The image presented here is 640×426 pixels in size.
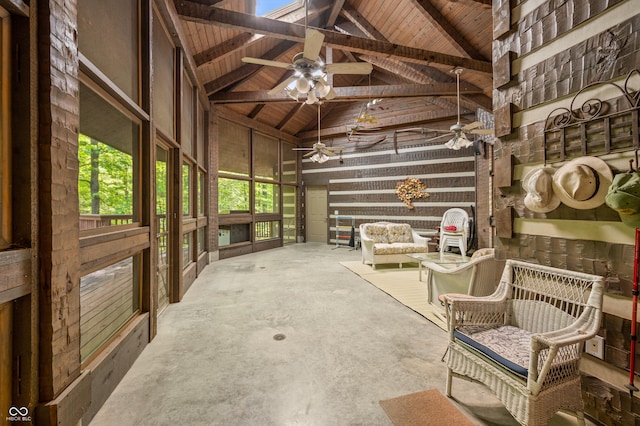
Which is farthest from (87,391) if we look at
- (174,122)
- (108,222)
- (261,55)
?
(261,55)

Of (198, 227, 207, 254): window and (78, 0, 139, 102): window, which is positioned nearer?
(78, 0, 139, 102): window

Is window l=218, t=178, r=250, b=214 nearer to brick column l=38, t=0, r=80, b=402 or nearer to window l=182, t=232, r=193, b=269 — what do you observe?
window l=182, t=232, r=193, b=269

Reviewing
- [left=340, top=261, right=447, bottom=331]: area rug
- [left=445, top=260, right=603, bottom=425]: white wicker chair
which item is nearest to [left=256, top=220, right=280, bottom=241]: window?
[left=340, top=261, right=447, bottom=331]: area rug

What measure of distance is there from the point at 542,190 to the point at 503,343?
1.03 m

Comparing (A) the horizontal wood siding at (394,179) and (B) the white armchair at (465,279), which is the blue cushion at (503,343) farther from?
(A) the horizontal wood siding at (394,179)

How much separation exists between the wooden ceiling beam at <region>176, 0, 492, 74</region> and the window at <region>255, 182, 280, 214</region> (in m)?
4.62

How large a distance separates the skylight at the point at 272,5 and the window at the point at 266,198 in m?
4.19

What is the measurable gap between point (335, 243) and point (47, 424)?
8137mm

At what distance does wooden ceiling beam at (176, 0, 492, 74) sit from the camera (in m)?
3.41

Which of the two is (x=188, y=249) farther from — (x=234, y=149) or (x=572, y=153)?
(x=572, y=153)

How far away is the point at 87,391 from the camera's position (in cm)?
140

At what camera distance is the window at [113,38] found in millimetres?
1669

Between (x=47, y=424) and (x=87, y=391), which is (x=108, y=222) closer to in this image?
(x=87, y=391)

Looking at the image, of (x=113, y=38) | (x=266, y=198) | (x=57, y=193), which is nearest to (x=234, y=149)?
(x=266, y=198)
